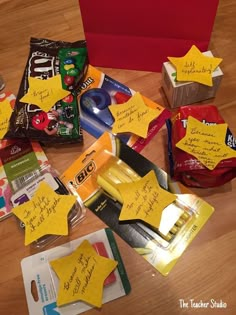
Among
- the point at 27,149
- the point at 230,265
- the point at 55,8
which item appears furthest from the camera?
the point at 55,8

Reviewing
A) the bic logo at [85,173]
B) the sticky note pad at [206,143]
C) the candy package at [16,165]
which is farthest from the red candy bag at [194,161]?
the candy package at [16,165]

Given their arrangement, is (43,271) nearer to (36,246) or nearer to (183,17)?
(36,246)

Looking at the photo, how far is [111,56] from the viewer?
725 millimetres

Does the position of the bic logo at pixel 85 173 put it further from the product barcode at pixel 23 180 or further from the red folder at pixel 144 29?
the red folder at pixel 144 29

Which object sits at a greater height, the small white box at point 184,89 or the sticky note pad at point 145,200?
the small white box at point 184,89

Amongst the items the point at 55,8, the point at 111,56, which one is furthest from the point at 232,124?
the point at 55,8

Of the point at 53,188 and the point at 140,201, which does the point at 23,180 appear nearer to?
the point at 53,188

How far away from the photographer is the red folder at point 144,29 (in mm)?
591

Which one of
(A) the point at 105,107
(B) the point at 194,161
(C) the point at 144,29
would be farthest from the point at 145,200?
(C) the point at 144,29

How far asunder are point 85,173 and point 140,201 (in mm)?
128

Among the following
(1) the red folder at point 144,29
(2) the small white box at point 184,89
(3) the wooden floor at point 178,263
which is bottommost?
(3) the wooden floor at point 178,263

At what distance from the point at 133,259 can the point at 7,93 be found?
1.55 ft

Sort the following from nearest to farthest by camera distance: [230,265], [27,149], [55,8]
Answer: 1. [230,265]
2. [27,149]
3. [55,8]

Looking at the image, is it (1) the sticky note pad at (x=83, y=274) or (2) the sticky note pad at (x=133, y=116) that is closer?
(1) the sticky note pad at (x=83, y=274)
